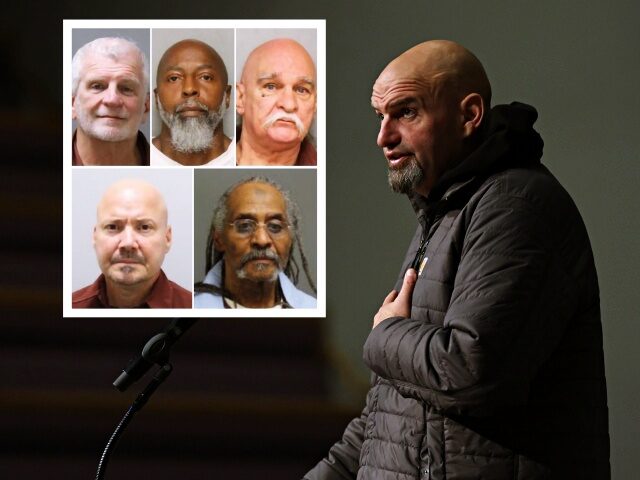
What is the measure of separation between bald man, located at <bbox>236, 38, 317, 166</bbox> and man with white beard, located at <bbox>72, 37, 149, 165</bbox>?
0.92 ft

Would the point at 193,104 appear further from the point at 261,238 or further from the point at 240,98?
the point at 261,238

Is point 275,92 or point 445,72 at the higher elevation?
point 275,92

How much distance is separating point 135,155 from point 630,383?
1.54 m

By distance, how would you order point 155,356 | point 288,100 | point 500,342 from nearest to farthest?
point 500,342 → point 155,356 → point 288,100

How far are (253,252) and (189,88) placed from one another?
1.62 ft

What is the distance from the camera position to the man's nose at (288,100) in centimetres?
289

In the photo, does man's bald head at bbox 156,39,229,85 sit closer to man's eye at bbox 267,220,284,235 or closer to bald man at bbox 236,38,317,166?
bald man at bbox 236,38,317,166

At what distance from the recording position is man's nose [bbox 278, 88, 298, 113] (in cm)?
289

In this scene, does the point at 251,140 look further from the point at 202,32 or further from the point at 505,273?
the point at 505,273

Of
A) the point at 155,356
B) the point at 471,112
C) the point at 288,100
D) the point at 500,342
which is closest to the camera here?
the point at 500,342

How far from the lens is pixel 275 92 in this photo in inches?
114

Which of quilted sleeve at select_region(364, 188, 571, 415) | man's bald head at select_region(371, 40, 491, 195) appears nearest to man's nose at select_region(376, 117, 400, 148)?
man's bald head at select_region(371, 40, 491, 195)

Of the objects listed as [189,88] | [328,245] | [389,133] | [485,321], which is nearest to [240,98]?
[189,88]

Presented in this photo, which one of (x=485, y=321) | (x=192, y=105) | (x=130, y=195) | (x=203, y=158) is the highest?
(x=192, y=105)
